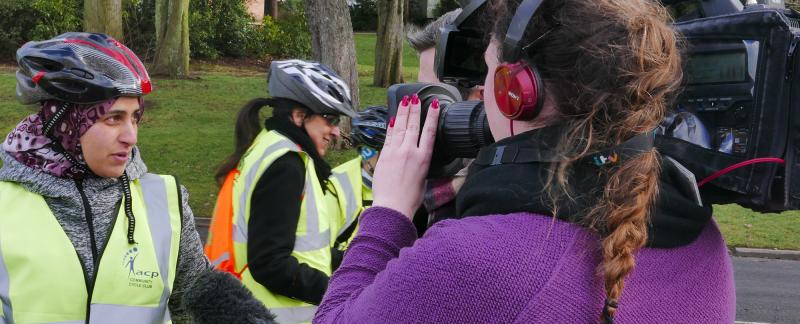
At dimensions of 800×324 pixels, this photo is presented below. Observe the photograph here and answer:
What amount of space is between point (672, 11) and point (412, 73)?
25.0m

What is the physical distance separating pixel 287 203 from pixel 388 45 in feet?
60.6

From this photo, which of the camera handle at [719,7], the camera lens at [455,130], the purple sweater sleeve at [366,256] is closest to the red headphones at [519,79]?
the camera lens at [455,130]

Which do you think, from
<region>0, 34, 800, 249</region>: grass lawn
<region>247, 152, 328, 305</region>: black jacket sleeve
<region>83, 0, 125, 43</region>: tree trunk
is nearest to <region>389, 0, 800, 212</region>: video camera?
<region>247, 152, 328, 305</region>: black jacket sleeve

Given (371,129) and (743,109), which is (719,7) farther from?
(371,129)

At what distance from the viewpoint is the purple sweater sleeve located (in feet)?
4.83

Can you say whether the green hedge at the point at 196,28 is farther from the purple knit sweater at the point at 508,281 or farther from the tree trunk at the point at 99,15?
the purple knit sweater at the point at 508,281

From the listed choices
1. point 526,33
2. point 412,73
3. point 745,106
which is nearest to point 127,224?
point 526,33

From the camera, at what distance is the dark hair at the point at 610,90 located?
1320mm

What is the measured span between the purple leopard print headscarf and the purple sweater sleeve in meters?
1.34

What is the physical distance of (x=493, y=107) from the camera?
4.98ft

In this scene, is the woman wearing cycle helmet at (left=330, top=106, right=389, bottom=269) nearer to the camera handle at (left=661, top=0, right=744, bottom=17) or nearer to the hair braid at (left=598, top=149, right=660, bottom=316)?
the camera handle at (left=661, top=0, right=744, bottom=17)

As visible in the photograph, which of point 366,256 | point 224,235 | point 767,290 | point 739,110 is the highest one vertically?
point 739,110

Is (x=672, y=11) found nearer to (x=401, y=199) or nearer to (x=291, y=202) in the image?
(x=401, y=199)

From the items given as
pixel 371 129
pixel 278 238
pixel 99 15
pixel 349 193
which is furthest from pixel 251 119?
pixel 99 15
